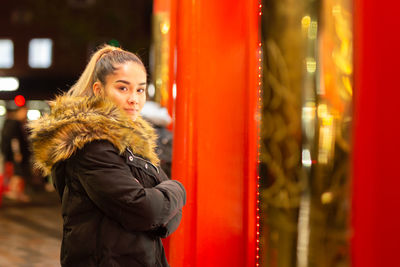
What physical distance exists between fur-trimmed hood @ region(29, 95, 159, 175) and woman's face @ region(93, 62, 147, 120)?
0.10 m

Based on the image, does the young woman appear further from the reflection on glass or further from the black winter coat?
the reflection on glass

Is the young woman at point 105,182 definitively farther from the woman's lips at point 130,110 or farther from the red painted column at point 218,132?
the red painted column at point 218,132

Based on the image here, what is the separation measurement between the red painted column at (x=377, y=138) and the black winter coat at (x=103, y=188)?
28.8 inches

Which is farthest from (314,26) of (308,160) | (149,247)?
(149,247)

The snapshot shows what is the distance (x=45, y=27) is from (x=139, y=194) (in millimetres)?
26254

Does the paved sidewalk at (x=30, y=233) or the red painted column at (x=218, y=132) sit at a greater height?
the red painted column at (x=218, y=132)

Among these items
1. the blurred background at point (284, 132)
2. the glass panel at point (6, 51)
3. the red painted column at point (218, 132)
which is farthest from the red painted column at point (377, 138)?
the glass panel at point (6, 51)

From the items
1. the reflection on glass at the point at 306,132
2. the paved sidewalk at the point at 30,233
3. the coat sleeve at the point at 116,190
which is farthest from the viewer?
the paved sidewalk at the point at 30,233

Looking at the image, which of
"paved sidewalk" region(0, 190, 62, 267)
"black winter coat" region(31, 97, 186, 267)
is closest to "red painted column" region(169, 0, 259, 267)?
"black winter coat" region(31, 97, 186, 267)

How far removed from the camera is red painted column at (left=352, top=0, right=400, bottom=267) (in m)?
1.56

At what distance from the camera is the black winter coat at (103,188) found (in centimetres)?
189

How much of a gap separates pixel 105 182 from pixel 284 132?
1.36m

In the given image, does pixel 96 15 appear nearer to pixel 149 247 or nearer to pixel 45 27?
pixel 45 27

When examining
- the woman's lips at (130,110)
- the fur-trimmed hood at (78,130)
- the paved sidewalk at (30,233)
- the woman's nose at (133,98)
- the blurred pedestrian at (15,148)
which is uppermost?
the woman's nose at (133,98)
